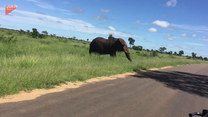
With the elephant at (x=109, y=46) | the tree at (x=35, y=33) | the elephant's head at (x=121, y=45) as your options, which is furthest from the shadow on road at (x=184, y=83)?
the tree at (x=35, y=33)

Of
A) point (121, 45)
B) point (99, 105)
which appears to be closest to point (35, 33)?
point (121, 45)

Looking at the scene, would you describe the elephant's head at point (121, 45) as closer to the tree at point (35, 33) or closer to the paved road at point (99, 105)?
the paved road at point (99, 105)

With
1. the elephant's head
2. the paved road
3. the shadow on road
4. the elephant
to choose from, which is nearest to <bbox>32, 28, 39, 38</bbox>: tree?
the elephant

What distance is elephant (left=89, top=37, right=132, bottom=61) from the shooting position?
17969 millimetres

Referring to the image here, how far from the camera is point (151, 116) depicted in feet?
17.3

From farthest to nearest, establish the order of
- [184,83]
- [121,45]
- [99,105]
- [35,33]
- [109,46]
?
[35,33]
[109,46]
[121,45]
[184,83]
[99,105]

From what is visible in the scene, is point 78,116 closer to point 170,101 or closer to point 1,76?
point 1,76

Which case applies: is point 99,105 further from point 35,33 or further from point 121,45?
point 35,33

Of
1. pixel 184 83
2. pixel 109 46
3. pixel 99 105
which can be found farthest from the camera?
pixel 109 46

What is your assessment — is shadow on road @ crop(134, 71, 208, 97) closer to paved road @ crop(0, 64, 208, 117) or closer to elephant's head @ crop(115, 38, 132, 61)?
paved road @ crop(0, 64, 208, 117)

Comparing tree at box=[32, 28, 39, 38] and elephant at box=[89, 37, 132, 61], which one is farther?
tree at box=[32, 28, 39, 38]

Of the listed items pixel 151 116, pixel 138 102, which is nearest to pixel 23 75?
pixel 138 102

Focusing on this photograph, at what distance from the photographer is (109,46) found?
61.7 feet

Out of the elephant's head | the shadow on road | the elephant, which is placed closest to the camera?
the shadow on road
